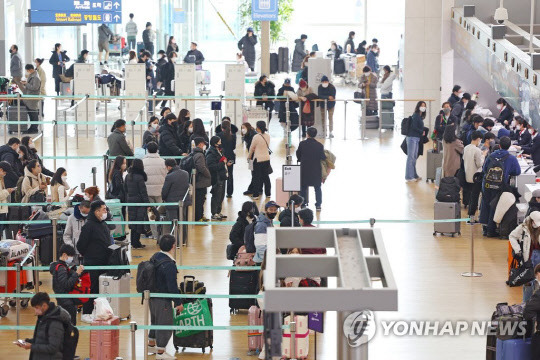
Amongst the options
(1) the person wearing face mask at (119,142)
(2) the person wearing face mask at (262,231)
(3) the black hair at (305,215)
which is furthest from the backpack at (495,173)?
(1) the person wearing face mask at (119,142)

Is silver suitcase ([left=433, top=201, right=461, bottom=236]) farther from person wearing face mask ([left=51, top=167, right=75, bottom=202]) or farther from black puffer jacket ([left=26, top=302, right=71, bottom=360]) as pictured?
black puffer jacket ([left=26, top=302, right=71, bottom=360])

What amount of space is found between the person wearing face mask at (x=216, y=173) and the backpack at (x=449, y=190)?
10.6 ft

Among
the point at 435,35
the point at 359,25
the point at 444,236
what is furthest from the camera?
the point at 359,25

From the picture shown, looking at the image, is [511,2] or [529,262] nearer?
[529,262]

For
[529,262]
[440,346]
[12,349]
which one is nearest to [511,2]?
[529,262]

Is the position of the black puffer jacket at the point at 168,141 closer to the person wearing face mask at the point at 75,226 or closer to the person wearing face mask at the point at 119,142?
the person wearing face mask at the point at 119,142

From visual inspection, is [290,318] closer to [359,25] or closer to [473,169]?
[473,169]

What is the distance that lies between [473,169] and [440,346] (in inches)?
238

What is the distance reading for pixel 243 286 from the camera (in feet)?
40.8

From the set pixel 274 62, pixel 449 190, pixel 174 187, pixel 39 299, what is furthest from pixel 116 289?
pixel 274 62

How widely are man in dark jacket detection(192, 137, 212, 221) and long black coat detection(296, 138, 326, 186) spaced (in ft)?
4.93

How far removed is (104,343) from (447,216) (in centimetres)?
701

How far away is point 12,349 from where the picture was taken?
11.2 metres

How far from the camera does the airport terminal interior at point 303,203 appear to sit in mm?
9914
